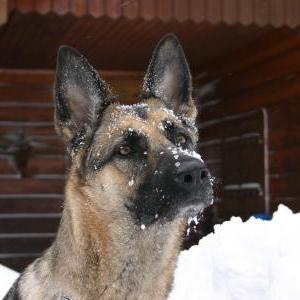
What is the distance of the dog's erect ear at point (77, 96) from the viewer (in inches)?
154

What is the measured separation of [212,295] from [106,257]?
6.11 feet

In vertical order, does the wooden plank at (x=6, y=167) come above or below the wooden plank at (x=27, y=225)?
above

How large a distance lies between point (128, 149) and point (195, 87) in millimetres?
8874

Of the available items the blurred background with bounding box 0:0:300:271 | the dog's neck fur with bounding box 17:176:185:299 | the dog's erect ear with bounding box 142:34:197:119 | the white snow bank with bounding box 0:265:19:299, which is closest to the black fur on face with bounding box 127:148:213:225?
the dog's neck fur with bounding box 17:176:185:299

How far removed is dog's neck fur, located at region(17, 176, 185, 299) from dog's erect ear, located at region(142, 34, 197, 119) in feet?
2.54

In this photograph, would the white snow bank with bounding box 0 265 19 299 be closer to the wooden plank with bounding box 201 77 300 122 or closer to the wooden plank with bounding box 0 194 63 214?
the wooden plank with bounding box 201 77 300 122

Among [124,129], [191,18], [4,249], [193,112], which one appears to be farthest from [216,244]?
[4,249]

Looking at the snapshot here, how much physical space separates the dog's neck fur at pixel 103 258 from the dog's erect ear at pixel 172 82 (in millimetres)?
773

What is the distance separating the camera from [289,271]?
4.82 m

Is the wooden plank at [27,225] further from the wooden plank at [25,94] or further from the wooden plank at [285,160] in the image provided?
the wooden plank at [285,160]

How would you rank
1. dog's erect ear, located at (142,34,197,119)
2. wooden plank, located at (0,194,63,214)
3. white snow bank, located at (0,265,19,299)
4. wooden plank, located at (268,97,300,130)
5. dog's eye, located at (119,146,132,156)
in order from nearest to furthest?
dog's eye, located at (119,146,132,156) → dog's erect ear, located at (142,34,197,119) → white snow bank, located at (0,265,19,299) → wooden plank, located at (268,97,300,130) → wooden plank, located at (0,194,63,214)

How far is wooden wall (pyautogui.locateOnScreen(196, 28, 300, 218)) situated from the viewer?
9672 mm

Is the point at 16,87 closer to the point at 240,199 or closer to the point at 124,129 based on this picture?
the point at 240,199

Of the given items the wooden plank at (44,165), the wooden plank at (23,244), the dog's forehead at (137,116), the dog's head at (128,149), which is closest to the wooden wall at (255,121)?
the wooden plank at (44,165)
